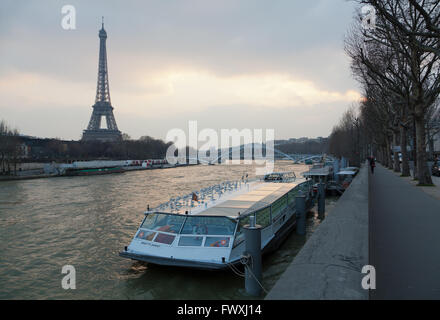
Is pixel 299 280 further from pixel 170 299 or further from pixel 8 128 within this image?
pixel 8 128

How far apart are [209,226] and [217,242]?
61 cm

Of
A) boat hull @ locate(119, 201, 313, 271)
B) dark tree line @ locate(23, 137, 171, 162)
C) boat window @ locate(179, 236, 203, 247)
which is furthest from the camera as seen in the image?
dark tree line @ locate(23, 137, 171, 162)

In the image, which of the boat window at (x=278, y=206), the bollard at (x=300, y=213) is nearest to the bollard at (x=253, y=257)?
the boat window at (x=278, y=206)

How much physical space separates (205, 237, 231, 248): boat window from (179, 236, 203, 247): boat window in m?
0.20

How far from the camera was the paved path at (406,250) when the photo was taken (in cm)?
464

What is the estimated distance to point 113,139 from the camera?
10319 cm

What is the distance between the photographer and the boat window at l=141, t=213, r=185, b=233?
350 inches

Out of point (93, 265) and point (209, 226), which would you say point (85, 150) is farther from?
point (209, 226)

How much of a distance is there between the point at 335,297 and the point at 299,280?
25.4 inches

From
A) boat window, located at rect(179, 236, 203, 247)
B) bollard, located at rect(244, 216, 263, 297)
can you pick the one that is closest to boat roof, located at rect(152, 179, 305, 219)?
boat window, located at rect(179, 236, 203, 247)

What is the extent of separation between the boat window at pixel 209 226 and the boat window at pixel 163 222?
30 centimetres

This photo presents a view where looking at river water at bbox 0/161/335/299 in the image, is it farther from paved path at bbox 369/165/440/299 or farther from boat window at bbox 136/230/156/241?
paved path at bbox 369/165/440/299

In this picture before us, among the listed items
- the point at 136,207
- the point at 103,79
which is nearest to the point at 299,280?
the point at 136,207

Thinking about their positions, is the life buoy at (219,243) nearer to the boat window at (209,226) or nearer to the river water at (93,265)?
the boat window at (209,226)
